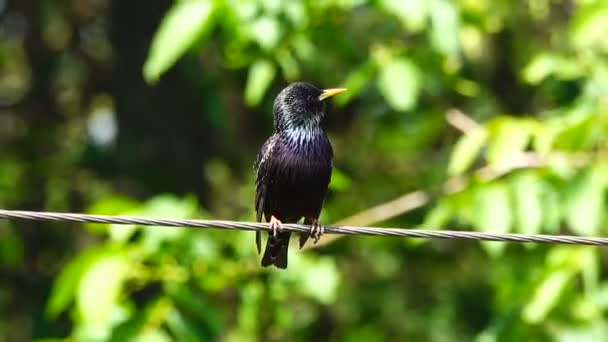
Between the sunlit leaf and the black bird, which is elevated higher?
the black bird

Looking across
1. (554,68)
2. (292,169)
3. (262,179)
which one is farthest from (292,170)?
(554,68)

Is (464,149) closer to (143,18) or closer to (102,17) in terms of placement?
(143,18)

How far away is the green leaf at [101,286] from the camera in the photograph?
5051 millimetres

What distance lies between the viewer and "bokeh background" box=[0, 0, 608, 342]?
16.9 feet

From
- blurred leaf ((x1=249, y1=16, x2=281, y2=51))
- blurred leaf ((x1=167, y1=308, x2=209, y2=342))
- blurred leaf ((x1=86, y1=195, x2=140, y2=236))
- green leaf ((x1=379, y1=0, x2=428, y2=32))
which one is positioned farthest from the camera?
blurred leaf ((x1=167, y1=308, x2=209, y2=342))

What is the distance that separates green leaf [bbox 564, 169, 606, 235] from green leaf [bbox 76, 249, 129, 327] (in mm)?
2030

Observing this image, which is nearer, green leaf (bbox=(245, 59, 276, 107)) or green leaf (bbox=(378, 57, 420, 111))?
green leaf (bbox=(378, 57, 420, 111))

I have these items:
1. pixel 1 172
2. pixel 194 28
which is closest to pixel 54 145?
pixel 1 172

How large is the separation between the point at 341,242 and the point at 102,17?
3153 millimetres

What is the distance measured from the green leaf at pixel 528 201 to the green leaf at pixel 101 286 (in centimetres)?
181

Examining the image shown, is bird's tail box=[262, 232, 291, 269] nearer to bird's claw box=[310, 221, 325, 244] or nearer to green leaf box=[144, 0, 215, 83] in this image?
bird's claw box=[310, 221, 325, 244]

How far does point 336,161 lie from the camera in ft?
24.5

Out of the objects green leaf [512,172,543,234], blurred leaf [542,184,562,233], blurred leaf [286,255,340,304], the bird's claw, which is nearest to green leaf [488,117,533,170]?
green leaf [512,172,543,234]

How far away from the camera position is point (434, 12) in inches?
201
